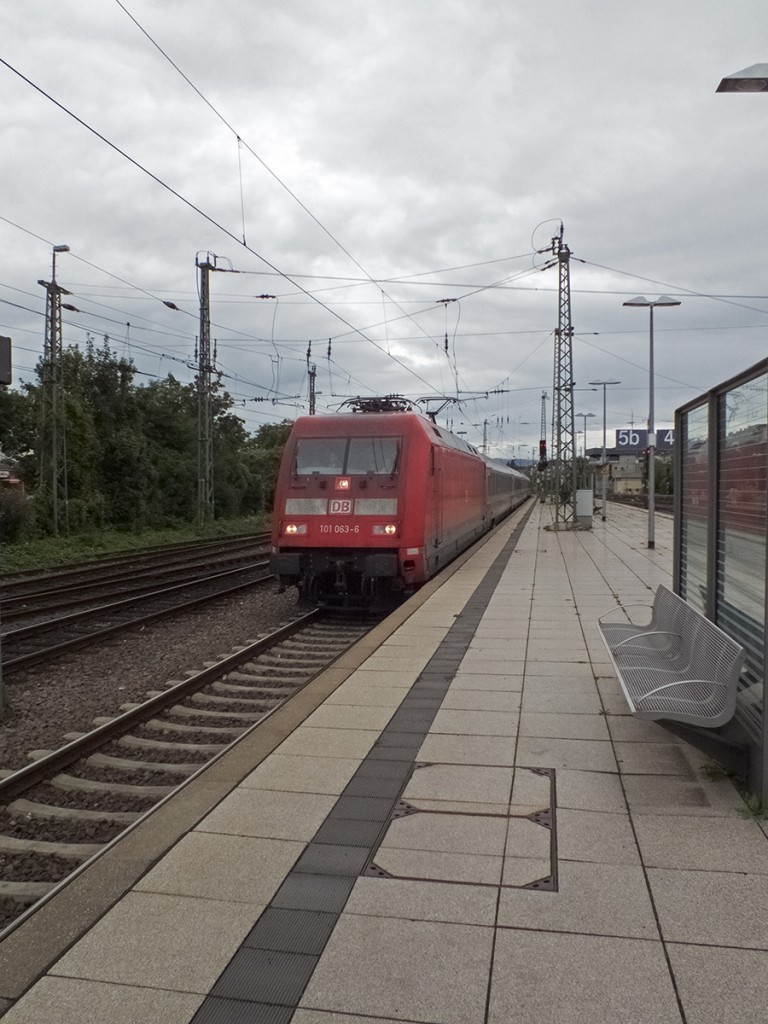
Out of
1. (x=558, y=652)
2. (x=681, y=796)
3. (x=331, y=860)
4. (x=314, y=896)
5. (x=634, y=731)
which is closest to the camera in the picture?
(x=314, y=896)

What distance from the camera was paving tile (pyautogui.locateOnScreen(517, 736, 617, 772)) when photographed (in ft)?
15.2

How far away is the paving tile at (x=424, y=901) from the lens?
305 centimetres

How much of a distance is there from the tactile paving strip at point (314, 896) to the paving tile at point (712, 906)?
0.47m

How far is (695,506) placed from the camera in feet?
19.2

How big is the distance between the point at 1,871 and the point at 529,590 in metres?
8.90

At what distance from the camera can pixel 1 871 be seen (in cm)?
418

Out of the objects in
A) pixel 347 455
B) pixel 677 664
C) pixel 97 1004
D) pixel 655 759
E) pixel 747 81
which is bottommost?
pixel 97 1004

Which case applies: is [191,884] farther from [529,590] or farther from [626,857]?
[529,590]

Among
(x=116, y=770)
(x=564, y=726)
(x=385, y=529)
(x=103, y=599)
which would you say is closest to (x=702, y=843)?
(x=564, y=726)

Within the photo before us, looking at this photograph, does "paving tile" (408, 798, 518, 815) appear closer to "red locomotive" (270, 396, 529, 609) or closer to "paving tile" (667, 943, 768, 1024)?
"paving tile" (667, 943, 768, 1024)

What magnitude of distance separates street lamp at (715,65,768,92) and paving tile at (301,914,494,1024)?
6624 millimetres

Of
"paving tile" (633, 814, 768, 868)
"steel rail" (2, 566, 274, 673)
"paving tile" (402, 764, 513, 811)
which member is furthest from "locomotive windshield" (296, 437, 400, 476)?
"paving tile" (633, 814, 768, 868)

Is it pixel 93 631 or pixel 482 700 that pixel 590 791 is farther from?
pixel 93 631

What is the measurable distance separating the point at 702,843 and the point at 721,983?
105 centimetres
